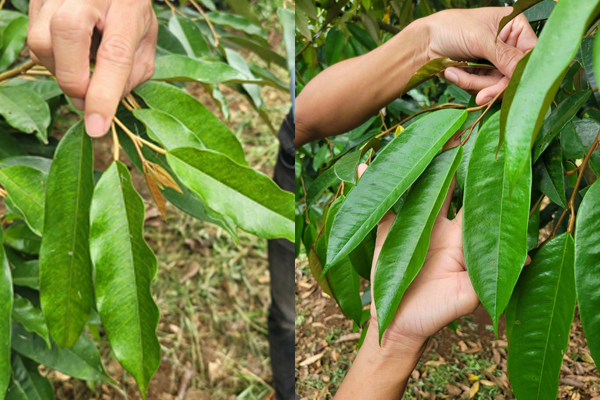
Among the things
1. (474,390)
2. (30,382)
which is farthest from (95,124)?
(474,390)

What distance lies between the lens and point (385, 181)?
0.94 ft

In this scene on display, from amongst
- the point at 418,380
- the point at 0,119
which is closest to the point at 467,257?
the point at 418,380

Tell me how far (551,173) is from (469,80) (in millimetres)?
144

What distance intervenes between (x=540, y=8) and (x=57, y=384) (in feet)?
3.41

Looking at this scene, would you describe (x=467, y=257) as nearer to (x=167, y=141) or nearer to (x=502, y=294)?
(x=502, y=294)

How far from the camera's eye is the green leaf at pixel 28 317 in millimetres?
570

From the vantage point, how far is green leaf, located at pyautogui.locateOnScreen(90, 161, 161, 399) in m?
0.33

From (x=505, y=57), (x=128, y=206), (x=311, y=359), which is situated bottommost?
(x=311, y=359)

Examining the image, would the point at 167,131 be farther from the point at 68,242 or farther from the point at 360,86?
the point at 360,86

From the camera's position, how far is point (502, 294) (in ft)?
0.80

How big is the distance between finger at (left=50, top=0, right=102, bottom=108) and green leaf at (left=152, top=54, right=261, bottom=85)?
9cm

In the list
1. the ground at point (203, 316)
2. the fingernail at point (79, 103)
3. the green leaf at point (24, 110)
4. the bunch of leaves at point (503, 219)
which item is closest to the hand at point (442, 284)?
the bunch of leaves at point (503, 219)

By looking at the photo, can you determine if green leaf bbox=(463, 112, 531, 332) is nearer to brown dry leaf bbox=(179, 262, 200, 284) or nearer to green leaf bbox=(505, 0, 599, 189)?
green leaf bbox=(505, 0, 599, 189)

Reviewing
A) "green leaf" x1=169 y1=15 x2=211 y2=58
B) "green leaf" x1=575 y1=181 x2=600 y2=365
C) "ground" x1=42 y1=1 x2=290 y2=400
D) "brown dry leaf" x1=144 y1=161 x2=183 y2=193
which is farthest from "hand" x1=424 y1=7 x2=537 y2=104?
"ground" x1=42 y1=1 x2=290 y2=400
